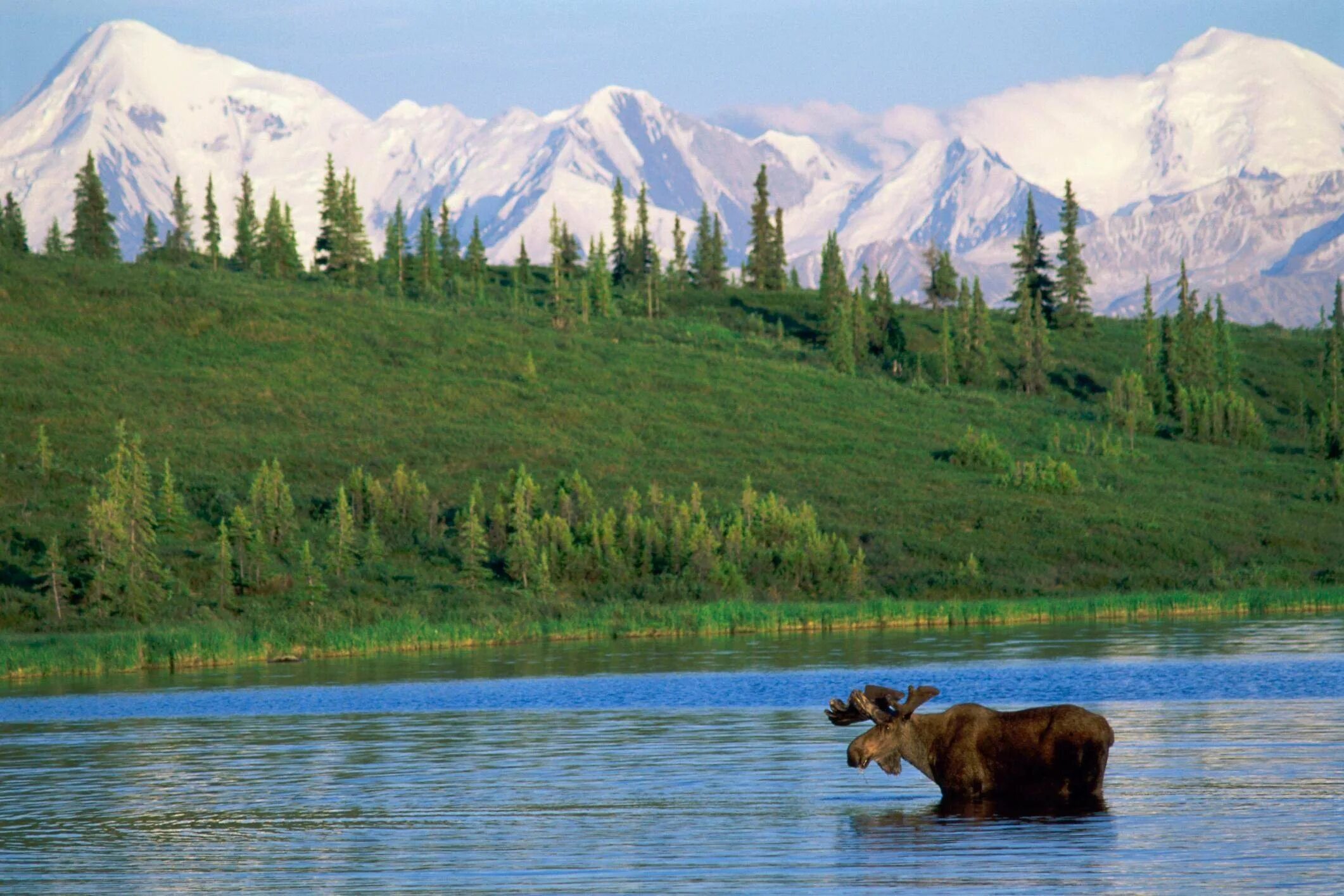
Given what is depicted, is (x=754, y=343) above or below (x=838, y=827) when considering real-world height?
above

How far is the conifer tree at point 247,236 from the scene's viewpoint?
146 meters

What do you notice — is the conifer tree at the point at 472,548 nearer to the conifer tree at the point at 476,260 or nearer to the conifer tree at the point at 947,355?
the conifer tree at the point at 947,355

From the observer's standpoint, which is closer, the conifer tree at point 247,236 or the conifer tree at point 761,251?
the conifer tree at point 247,236

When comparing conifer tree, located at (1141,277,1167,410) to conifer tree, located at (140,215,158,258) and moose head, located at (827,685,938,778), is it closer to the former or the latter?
conifer tree, located at (140,215,158,258)

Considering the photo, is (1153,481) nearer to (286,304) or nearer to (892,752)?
(286,304)

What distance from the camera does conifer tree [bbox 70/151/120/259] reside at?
141 meters

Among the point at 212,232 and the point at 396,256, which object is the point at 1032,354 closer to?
the point at 396,256

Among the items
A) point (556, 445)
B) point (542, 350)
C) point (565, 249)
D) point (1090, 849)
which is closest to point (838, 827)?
point (1090, 849)

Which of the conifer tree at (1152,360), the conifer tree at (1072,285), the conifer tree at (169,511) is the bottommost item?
the conifer tree at (169,511)

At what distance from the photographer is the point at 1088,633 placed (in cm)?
4853

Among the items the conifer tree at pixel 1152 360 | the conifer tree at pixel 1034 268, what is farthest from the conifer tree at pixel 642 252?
the conifer tree at pixel 1152 360

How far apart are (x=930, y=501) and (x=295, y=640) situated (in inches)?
1448

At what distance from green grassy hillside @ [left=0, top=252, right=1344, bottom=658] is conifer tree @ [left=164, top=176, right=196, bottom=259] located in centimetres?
2518

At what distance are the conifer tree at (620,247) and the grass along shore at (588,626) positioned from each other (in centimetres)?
10802
